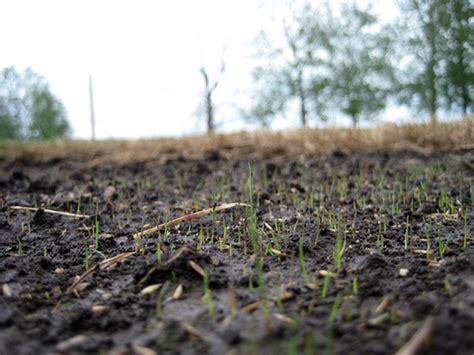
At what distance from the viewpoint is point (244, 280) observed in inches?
54.4

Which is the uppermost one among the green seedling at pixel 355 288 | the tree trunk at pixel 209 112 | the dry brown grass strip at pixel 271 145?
the tree trunk at pixel 209 112

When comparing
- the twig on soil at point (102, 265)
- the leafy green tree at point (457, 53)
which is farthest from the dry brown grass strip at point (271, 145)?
the leafy green tree at point (457, 53)

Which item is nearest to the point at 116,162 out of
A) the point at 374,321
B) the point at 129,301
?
the point at 129,301

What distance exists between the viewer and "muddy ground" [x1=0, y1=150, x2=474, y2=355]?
1.01m

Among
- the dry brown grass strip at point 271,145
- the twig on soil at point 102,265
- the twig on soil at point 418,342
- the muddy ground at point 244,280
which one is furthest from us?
the dry brown grass strip at point 271,145

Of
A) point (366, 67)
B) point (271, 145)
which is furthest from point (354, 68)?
point (271, 145)

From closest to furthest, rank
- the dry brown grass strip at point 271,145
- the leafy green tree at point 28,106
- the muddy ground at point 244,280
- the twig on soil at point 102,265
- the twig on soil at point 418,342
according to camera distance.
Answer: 1. the twig on soil at point 418,342
2. the muddy ground at point 244,280
3. the twig on soil at point 102,265
4. the dry brown grass strip at point 271,145
5. the leafy green tree at point 28,106

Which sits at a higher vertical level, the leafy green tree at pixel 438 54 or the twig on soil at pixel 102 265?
the leafy green tree at pixel 438 54

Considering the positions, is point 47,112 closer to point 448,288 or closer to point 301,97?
point 301,97

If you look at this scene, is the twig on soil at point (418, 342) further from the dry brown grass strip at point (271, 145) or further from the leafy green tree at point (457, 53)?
the leafy green tree at point (457, 53)

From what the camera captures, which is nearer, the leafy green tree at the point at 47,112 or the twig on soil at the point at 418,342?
the twig on soil at the point at 418,342

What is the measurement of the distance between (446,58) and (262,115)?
202 inches

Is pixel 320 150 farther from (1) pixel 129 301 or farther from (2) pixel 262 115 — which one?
(2) pixel 262 115

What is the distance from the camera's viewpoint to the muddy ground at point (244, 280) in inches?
39.7
